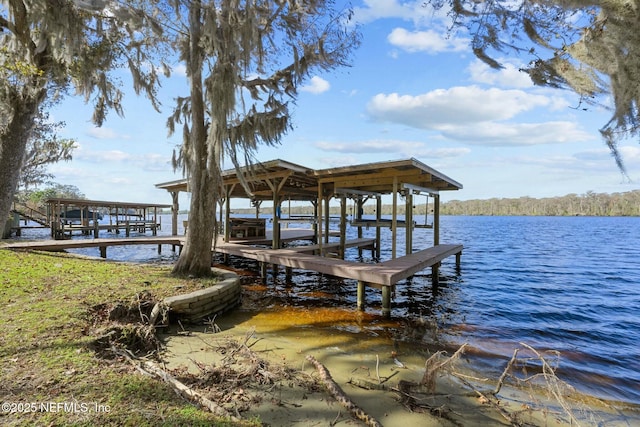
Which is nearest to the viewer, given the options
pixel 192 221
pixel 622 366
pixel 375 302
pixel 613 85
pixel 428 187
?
pixel 613 85

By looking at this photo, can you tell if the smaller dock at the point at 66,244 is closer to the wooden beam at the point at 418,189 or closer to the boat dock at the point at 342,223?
the boat dock at the point at 342,223

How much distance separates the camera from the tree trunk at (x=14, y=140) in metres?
5.86

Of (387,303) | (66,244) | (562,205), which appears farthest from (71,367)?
(562,205)

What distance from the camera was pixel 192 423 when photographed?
2.26 meters

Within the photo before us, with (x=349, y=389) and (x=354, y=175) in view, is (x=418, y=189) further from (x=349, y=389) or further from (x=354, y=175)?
(x=349, y=389)

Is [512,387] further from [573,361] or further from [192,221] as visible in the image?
[192,221]

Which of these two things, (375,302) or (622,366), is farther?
(375,302)

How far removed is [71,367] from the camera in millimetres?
2914

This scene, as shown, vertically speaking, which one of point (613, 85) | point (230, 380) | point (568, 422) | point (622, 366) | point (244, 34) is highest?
point (244, 34)

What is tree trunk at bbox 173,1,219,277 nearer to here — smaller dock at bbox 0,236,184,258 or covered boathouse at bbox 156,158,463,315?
covered boathouse at bbox 156,158,463,315

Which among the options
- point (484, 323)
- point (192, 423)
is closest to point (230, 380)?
point (192, 423)

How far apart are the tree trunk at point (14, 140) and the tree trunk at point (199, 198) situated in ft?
9.71

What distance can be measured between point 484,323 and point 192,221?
722 cm

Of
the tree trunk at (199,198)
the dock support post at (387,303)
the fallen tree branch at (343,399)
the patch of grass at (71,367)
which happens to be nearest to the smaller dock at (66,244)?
the patch of grass at (71,367)
